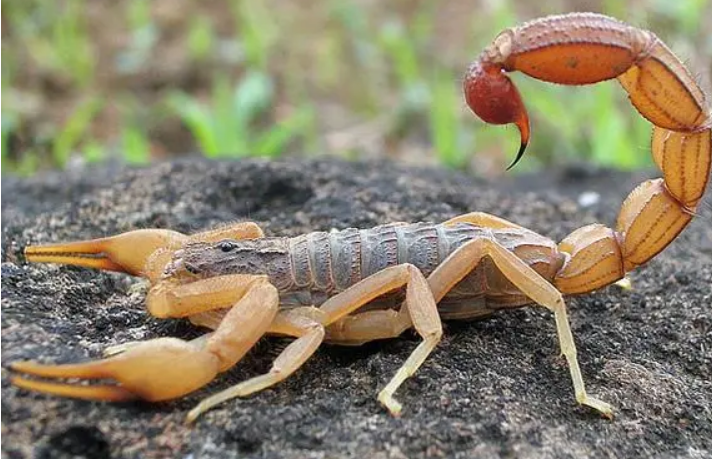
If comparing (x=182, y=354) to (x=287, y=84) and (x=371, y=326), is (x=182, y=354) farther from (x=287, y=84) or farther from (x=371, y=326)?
(x=287, y=84)

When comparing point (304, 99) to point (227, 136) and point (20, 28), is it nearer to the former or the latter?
point (227, 136)

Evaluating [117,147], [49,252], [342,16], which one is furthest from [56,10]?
[49,252]

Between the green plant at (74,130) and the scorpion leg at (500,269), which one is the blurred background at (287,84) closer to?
the green plant at (74,130)

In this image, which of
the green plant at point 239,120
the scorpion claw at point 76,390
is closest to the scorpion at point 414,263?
the scorpion claw at point 76,390

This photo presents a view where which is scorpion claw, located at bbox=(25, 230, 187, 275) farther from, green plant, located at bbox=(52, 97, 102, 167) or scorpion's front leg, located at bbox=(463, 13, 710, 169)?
green plant, located at bbox=(52, 97, 102, 167)

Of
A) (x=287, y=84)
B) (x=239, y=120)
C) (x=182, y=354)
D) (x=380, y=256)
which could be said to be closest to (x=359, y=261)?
(x=380, y=256)

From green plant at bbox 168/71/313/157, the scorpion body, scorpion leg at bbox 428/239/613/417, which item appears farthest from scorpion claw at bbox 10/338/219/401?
green plant at bbox 168/71/313/157
